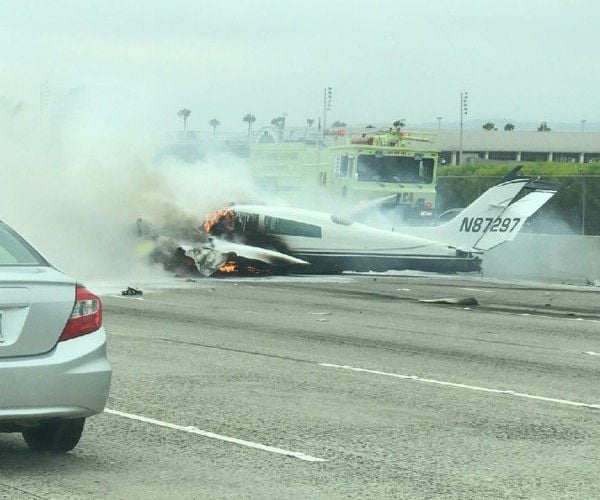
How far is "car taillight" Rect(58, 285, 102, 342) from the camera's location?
7.72 m

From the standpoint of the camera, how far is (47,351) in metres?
7.59

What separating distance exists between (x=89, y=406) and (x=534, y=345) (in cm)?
875

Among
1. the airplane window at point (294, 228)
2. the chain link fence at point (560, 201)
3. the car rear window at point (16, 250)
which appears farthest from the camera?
the chain link fence at point (560, 201)

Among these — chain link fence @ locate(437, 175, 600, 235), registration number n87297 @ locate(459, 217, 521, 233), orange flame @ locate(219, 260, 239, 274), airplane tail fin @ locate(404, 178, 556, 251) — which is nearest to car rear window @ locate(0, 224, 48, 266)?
orange flame @ locate(219, 260, 239, 274)

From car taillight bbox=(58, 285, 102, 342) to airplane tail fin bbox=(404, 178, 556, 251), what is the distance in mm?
20568

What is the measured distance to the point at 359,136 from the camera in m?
36.8

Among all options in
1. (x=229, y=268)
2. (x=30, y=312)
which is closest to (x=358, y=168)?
(x=229, y=268)

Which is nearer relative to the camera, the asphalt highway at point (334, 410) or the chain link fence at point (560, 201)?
the asphalt highway at point (334, 410)

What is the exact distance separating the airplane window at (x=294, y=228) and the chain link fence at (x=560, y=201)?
548cm

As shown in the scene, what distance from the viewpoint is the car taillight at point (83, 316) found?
304 inches

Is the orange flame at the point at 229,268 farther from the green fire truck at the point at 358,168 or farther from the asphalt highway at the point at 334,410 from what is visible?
the green fire truck at the point at 358,168

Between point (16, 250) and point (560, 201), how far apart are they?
1151 inches

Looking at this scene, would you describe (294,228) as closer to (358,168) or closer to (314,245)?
(314,245)

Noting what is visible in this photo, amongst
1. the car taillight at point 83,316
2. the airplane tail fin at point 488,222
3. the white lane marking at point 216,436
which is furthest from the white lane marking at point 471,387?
the airplane tail fin at point 488,222
